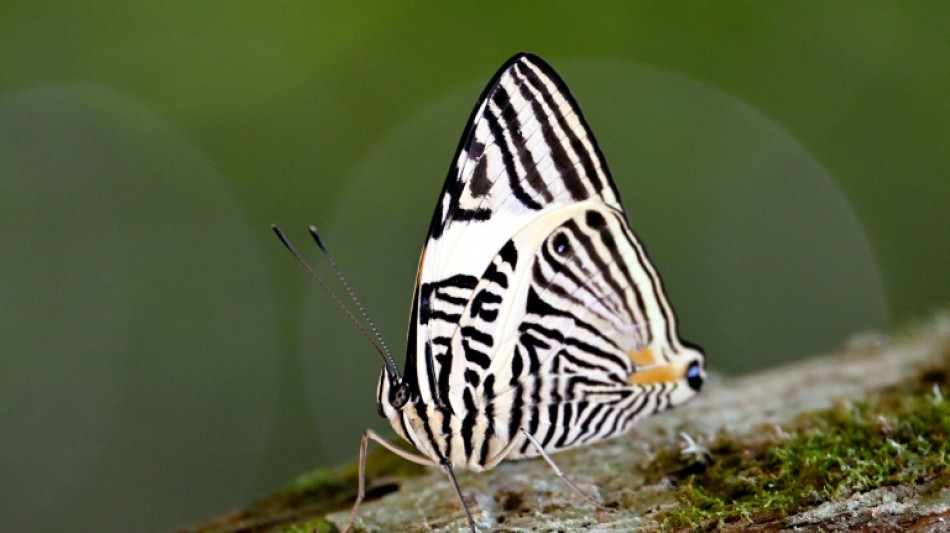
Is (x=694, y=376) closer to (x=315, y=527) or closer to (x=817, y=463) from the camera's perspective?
(x=817, y=463)

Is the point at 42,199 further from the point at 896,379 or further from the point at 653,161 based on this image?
the point at 896,379

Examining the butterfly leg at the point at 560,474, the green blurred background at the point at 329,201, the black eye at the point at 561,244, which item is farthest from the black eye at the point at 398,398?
the green blurred background at the point at 329,201

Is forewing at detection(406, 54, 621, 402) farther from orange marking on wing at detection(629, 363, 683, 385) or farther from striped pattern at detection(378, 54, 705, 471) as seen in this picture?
orange marking on wing at detection(629, 363, 683, 385)

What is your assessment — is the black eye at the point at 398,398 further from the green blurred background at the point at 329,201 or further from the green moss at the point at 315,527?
the green blurred background at the point at 329,201

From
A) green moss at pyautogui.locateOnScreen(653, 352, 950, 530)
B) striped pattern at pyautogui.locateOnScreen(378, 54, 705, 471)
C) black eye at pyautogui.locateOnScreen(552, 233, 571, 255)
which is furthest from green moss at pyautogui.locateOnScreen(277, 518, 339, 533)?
black eye at pyautogui.locateOnScreen(552, 233, 571, 255)

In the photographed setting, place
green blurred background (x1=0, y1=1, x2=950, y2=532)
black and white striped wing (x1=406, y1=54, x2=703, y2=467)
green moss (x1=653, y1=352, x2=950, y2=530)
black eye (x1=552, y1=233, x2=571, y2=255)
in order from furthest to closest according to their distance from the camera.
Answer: green blurred background (x1=0, y1=1, x2=950, y2=532) < black eye (x1=552, y1=233, x2=571, y2=255) < black and white striped wing (x1=406, y1=54, x2=703, y2=467) < green moss (x1=653, y1=352, x2=950, y2=530)

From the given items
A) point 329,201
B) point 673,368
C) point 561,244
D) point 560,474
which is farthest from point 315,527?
point 329,201
